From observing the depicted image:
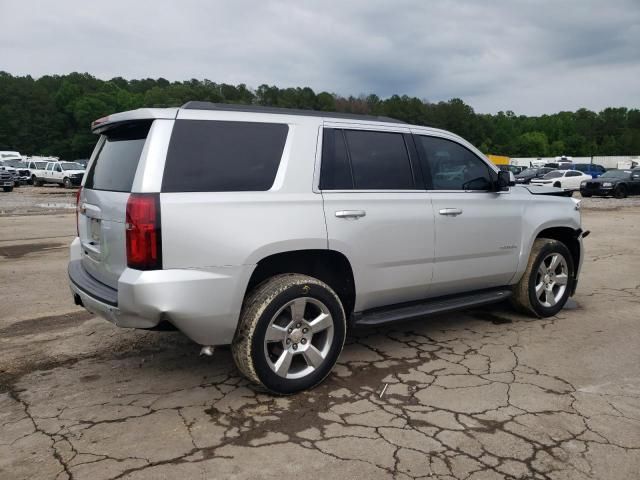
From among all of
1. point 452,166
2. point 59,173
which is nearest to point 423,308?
point 452,166

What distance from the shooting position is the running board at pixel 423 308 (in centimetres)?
402

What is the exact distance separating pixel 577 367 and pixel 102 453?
341cm

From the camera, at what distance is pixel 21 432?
10.3 ft

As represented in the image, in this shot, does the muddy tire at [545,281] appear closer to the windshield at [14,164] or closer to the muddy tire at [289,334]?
the muddy tire at [289,334]

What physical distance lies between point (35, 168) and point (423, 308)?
125ft

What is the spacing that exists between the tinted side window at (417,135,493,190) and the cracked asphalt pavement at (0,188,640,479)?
4.59 feet

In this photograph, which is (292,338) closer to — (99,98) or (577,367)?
(577,367)

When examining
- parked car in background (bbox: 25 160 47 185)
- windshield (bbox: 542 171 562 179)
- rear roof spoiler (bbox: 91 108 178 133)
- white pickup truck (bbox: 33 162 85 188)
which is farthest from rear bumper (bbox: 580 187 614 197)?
parked car in background (bbox: 25 160 47 185)

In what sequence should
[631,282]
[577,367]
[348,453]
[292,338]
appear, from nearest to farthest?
1. [348,453]
2. [292,338]
3. [577,367]
4. [631,282]

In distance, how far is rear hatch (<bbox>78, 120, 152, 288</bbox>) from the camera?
3363mm

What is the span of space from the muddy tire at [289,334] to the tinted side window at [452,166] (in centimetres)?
154

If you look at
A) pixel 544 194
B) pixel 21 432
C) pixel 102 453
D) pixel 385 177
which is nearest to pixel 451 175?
pixel 385 177

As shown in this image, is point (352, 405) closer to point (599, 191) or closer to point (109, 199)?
point (109, 199)

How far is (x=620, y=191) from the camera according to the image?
26.6 metres
